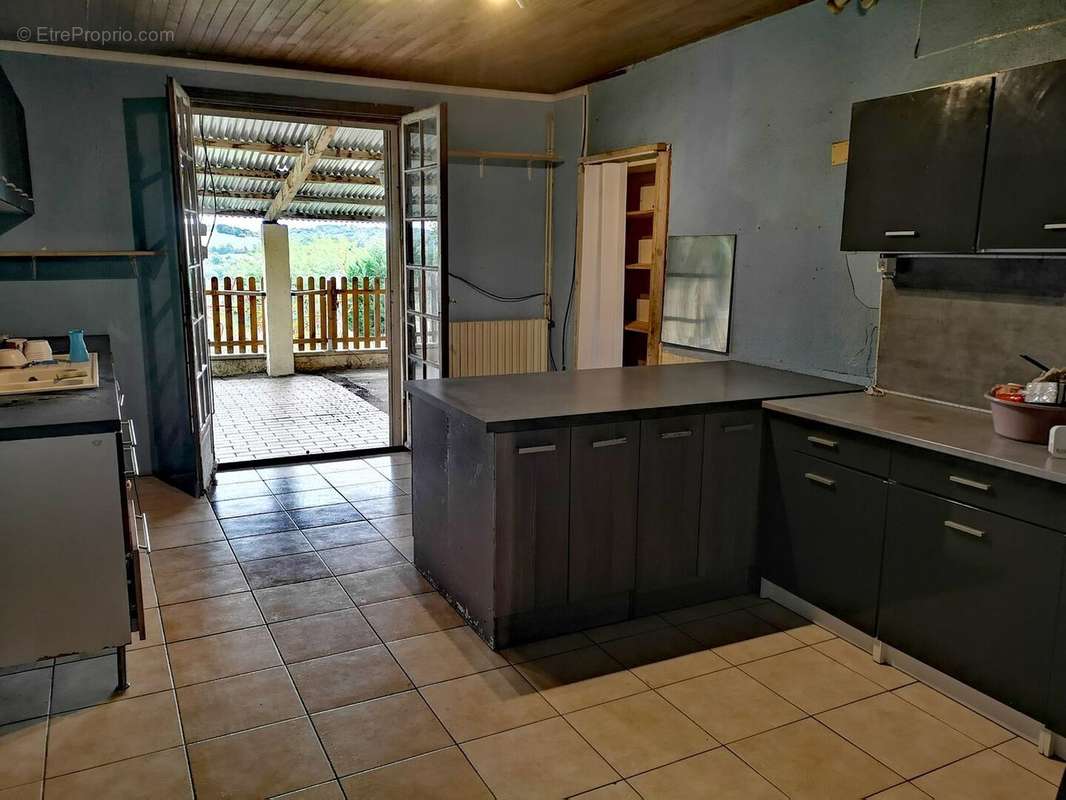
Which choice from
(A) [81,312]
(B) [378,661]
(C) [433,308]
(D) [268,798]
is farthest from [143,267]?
(D) [268,798]

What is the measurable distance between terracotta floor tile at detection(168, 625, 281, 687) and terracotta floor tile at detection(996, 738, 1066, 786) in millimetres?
2331

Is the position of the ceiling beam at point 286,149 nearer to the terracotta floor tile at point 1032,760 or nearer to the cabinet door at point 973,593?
the cabinet door at point 973,593

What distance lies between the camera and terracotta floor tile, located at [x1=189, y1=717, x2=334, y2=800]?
2.08 meters

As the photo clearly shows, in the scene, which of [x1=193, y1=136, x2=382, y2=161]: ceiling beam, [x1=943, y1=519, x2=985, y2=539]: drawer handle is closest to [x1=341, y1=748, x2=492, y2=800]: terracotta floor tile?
[x1=943, y1=519, x2=985, y2=539]: drawer handle

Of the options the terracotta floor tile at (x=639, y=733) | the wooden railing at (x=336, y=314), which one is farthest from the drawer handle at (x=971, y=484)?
the wooden railing at (x=336, y=314)

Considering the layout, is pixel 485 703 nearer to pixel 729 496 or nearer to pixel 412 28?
pixel 729 496

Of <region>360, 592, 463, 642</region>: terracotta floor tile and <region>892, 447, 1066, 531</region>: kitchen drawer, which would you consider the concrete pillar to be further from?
<region>892, 447, 1066, 531</region>: kitchen drawer

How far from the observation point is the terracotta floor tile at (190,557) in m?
3.52

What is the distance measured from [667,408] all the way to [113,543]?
76.8 inches

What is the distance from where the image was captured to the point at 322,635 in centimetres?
292

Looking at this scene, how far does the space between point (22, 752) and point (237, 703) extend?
58cm

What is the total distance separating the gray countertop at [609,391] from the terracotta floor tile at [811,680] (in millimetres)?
968

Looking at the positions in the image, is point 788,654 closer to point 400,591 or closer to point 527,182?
point 400,591

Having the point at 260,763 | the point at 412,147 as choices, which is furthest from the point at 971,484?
the point at 412,147
